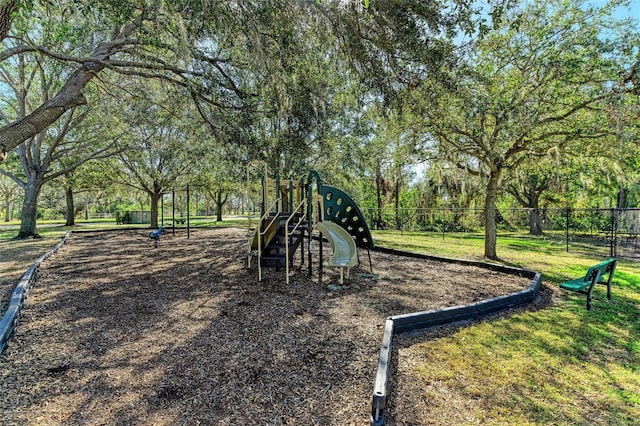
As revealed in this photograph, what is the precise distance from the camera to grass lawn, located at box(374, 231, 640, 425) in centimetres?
247

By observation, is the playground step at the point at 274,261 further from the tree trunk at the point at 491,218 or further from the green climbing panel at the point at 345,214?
the tree trunk at the point at 491,218

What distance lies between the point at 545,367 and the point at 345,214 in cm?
447

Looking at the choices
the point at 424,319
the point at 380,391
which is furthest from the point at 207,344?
the point at 424,319

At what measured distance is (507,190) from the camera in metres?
21.5

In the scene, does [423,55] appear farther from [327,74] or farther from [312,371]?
[312,371]

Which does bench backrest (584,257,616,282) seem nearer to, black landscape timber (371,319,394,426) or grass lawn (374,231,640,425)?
grass lawn (374,231,640,425)

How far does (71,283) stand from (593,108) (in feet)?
36.1

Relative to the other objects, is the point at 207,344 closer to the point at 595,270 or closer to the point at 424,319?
the point at 424,319

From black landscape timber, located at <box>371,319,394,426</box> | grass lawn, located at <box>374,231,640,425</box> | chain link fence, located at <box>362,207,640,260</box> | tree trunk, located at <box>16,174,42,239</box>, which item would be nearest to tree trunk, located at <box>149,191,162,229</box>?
tree trunk, located at <box>16,174,42,239</box>

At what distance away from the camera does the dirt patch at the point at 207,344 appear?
2.39 m

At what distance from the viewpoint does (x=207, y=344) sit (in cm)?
343

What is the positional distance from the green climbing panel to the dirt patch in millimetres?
861

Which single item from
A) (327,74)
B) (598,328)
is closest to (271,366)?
(598,328)

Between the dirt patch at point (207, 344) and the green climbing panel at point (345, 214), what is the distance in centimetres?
86
